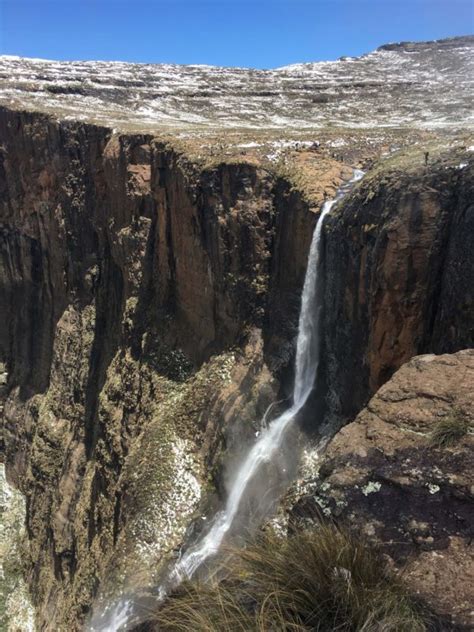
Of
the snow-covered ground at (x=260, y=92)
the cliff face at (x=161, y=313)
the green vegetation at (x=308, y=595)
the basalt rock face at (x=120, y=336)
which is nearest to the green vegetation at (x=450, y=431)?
the green vegetation at (x=308, y=595)

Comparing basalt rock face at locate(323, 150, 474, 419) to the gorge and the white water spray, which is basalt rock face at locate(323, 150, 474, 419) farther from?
the white water spray

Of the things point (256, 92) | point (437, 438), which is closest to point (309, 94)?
point (256, 92)

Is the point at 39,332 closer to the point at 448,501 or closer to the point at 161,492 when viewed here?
the point at 161,492

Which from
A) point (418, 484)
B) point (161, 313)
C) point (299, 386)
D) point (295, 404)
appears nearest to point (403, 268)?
point (299, 386)

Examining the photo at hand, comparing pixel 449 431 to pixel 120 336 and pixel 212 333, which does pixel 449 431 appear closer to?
pixel 212 333

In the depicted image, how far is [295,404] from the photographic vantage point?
16.2 metres

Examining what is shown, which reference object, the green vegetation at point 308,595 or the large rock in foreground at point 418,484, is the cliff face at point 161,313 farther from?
the green vegetation at point 308,595

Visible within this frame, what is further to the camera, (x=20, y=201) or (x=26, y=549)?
(x=20, y=201)

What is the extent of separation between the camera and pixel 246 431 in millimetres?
16469

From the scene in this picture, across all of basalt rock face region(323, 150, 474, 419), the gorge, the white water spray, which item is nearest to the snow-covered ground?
the gorge

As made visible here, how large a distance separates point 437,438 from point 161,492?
1231cm

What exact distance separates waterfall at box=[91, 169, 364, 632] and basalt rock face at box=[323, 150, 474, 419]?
1.42 metres

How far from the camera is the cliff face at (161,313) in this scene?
12781mm

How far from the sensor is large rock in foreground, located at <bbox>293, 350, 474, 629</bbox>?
447cm
